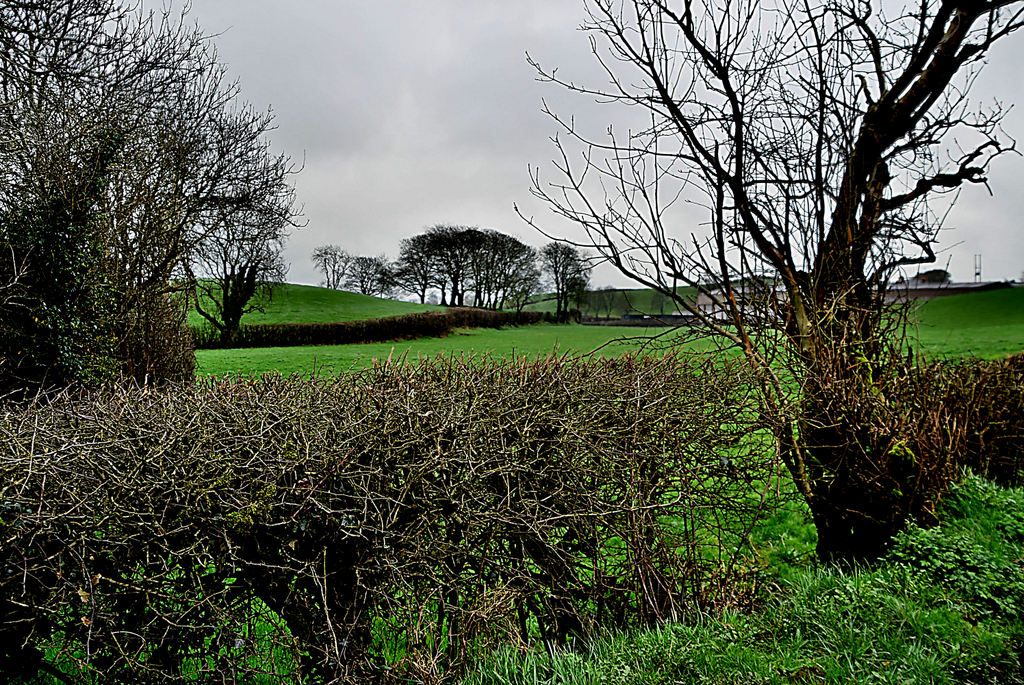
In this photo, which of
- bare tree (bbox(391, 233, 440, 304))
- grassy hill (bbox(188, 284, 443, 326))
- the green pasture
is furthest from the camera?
bare tree (bbox(391, 233, 440, 304))

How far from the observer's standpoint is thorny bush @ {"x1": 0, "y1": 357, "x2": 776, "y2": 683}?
2.59 metres

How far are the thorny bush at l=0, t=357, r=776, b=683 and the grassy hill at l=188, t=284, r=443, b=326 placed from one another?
23396 millimetres

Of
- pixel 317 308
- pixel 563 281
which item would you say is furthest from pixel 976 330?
pixel 317 308

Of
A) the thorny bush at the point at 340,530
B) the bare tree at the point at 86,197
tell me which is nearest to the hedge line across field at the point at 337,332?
the bare tree at the point at 86,197

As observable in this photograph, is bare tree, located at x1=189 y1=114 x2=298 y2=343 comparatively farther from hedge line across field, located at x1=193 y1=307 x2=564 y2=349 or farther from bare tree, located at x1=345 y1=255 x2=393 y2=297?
bare tree, located at x1=345 y1=255 x2=393 y2=297

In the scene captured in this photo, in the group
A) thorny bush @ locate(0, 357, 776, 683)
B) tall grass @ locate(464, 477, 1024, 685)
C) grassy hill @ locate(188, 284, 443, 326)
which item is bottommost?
tall grass @ locate(464, 477, 1024, 685)

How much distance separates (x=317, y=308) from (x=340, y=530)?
32.9 meters

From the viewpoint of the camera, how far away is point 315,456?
2.82 meters

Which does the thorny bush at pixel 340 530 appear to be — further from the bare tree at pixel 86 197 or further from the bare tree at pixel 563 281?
the bare tree at pixel 563 281

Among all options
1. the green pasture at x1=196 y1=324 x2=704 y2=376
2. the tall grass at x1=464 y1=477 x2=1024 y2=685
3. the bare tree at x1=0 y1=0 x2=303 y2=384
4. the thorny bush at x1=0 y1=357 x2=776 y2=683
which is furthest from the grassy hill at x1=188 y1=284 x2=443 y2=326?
the tall grass at x1=464 y1=477 x2=1024 y2=685

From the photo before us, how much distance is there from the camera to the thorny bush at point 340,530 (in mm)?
2588

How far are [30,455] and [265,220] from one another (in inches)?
651

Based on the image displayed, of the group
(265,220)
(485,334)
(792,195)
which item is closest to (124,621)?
(792,195)

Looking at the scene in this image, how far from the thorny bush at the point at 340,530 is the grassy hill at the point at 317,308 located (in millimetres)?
23396
